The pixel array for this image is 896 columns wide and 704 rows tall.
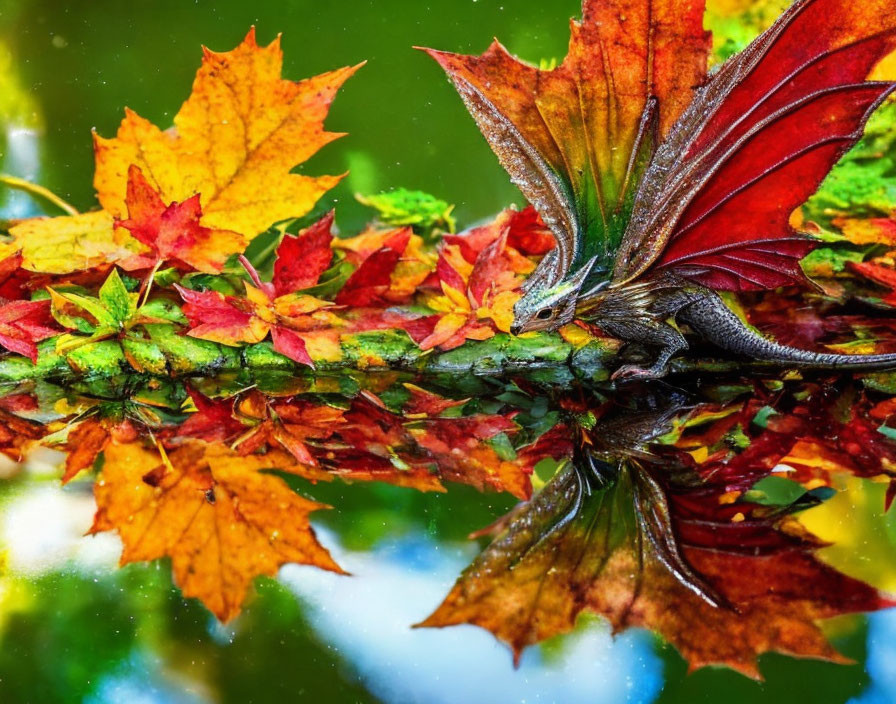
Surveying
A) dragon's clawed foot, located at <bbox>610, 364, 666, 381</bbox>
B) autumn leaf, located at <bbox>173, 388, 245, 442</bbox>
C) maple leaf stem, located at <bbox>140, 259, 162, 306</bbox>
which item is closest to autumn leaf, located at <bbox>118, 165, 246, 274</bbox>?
maple leaf stem, located at <bbox>140, 259, 162, 306</bbox>

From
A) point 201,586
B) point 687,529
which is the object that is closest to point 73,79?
point 201,586

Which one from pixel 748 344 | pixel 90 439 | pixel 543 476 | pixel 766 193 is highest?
pixel 766 193

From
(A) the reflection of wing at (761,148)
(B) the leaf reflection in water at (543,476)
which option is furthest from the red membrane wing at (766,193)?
(B) the leaf reflection in water at (543,476)

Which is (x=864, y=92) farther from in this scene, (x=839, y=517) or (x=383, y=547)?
(x=383, y=547)

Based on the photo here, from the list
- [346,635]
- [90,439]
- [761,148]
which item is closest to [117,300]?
[90,439]

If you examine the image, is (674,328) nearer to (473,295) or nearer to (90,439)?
(473,295)

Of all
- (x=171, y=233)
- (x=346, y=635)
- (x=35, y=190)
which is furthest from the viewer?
(x=35, y=190)
